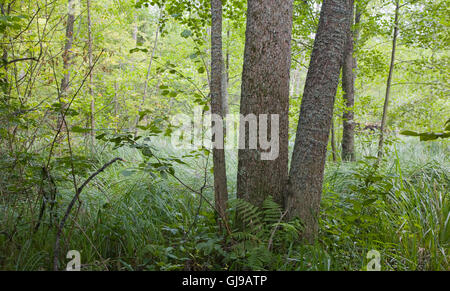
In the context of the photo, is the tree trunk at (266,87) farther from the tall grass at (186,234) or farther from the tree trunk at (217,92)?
the tall grass at (186,234)

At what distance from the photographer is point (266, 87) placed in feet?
8.56

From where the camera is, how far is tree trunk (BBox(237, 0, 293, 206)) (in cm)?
261

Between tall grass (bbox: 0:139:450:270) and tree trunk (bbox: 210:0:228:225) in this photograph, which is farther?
tree trunk (bbox: 210:0:228:225)

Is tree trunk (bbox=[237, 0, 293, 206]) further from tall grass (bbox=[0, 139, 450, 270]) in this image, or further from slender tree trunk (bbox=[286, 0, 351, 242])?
tall grass (bbox=[0, 139, 450, 270])

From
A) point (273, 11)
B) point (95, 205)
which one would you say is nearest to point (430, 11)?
point (273, 11)

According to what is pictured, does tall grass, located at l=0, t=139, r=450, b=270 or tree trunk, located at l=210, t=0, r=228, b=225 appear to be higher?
tree trunk, located at l=210, t=0, r=228, b=225

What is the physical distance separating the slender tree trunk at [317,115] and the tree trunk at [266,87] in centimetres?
16

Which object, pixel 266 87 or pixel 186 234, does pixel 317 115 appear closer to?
pixel 266 87

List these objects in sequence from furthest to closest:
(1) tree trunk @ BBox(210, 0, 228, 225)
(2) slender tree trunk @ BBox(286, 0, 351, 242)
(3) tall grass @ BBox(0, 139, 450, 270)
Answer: (1) tree trunk @ BBox(210, 0, 228, 225) < (2) slender tree trunk @ BBox(286, 0, 351, 242) < (3) tall grass @ BBox(0, 139, 450, 270)

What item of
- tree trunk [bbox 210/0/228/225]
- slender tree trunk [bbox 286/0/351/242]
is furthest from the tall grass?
slender tree trunk [bbox 286/0/351/242]

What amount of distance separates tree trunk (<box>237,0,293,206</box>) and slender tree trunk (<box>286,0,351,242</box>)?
16cm

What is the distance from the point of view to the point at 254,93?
2637 millimetres

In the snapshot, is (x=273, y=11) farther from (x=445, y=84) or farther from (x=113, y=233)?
(x=445, y=84)

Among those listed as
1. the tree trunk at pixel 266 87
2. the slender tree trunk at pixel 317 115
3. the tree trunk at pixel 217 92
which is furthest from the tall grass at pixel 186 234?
the tree trunk at pixel 266 87
